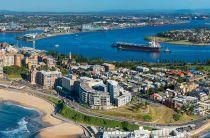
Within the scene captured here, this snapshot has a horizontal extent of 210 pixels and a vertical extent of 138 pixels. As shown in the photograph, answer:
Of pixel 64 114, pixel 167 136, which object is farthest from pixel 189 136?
pixel 64 114

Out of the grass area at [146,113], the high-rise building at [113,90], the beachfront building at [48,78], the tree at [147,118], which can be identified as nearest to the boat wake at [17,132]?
the grass area at [146,113]

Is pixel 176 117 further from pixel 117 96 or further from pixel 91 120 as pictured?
pixel 91 120

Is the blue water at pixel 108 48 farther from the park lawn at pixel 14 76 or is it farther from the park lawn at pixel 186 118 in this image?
the park lawn at pixel 186 118

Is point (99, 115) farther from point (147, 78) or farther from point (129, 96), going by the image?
point (147, 78)

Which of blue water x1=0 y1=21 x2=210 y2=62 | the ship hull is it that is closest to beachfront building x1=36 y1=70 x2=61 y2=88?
blue water x1=0 y1=21 x2=210 y2=62

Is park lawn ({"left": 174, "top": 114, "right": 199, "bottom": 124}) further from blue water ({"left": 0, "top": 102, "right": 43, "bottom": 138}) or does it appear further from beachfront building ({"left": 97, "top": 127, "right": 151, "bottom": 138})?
blue water ({"left": 0, "top": 102, "right": 43, "bottom": 138})

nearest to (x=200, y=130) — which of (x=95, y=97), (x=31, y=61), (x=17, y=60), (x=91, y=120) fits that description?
(x=91, y=120)
